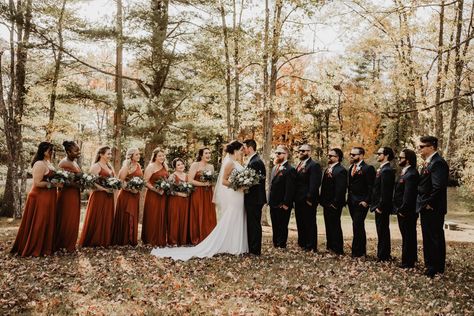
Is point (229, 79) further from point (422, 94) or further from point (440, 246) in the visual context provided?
point (440, 246)

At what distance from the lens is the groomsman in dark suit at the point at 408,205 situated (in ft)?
25.4

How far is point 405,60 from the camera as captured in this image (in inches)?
516

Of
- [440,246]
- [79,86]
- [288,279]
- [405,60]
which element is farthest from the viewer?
[79,86]

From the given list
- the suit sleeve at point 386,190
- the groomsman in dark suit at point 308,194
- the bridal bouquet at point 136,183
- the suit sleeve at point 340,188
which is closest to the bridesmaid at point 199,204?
the bridal bouquet at point 136,183

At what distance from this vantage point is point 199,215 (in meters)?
9.94

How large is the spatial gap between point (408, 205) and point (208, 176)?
4.26 meters

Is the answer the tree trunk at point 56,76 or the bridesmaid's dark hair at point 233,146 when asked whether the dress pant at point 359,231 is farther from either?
the tree trunk at point 56,76

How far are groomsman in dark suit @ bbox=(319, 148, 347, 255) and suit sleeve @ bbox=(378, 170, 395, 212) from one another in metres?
0.84

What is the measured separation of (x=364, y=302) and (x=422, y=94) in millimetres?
9375

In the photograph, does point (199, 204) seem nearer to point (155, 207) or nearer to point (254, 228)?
point (155, 207)

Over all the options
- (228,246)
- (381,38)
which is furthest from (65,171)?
(381,38)

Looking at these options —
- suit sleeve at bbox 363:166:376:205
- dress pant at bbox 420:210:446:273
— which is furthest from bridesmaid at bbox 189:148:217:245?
dress pant at bbox 420:210:446:273

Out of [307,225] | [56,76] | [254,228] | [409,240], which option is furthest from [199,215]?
[56,76]

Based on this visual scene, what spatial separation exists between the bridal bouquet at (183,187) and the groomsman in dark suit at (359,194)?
11.5 ft
